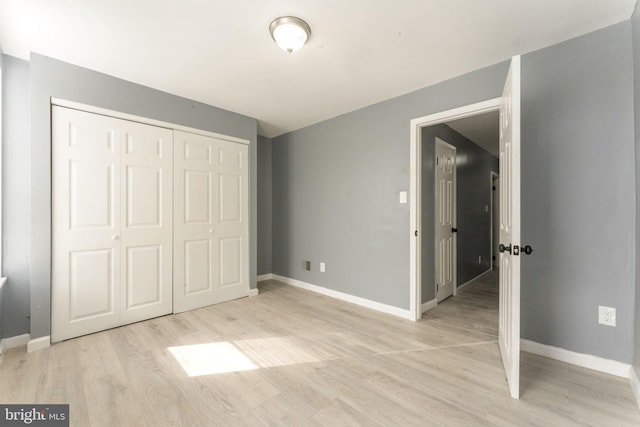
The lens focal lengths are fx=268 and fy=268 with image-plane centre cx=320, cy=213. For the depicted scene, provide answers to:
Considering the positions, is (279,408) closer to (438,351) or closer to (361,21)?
(438,351)

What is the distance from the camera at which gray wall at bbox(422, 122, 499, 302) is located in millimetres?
3074

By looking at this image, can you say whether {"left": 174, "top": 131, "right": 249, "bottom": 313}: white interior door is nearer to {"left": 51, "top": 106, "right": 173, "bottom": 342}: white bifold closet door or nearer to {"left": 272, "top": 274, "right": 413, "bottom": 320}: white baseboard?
{"left": 51, "top": 106, "right": 173, "bottom": 342}: white bifold closet door

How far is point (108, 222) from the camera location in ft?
8.20

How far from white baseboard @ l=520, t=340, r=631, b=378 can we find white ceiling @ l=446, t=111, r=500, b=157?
2344 mm

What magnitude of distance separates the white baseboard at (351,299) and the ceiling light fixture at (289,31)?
2.66m

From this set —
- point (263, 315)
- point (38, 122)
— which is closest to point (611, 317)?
point (263, 315)

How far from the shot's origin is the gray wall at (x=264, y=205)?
14.6 ft

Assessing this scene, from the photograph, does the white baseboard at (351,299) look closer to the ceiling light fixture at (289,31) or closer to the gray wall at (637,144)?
the gray wall at (637,144)

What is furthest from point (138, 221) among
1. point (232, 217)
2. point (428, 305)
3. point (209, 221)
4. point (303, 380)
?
point (428, 305)

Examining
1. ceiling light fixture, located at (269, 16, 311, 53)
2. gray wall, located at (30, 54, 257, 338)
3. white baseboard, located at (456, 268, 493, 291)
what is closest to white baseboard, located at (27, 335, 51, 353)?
gray wall, located at (30, 54, 257, 338)

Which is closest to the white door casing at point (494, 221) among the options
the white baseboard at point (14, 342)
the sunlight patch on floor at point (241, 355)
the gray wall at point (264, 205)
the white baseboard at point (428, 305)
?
the white baseboard at point (428, 305)

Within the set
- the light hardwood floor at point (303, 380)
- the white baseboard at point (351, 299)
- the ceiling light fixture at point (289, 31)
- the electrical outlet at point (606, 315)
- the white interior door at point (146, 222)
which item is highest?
the ceiling light fixture at point (289, 31)

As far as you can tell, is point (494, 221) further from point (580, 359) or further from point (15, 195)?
point (15, 195)

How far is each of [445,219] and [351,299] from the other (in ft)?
5.19
